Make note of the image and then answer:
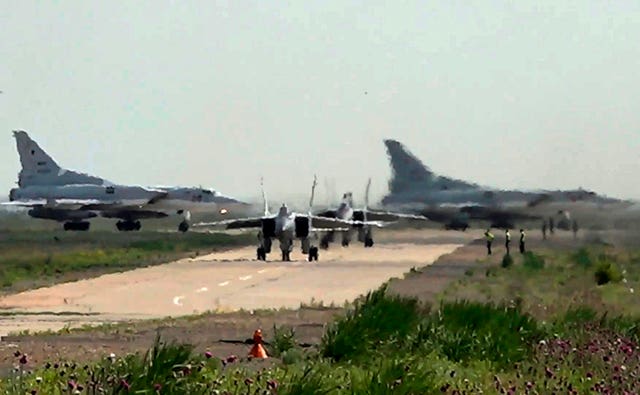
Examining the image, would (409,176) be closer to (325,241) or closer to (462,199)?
(462,199)

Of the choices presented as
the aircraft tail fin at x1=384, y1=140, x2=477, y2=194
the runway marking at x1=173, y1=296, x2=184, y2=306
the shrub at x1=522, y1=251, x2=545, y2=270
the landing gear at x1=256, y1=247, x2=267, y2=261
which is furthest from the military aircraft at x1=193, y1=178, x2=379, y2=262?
the aircraft tail fin at x1=384, y1=140, x2=477, y2=194

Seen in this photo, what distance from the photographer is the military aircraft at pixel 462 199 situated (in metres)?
106

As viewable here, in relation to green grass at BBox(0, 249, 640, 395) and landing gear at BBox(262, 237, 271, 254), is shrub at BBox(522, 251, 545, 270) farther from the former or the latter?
green grass at BBox(0, 249, 640, 395)

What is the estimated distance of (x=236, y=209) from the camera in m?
107

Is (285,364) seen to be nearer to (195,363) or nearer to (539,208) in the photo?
(195,363)

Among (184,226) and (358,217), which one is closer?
(358,217)

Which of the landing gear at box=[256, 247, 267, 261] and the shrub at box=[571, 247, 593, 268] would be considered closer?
the shrub at box=[571, 247, 593, 268]

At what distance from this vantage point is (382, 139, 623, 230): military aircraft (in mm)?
106062

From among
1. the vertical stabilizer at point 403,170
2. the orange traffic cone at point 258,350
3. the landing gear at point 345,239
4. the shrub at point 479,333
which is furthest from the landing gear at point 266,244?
the vertical stabilizer at point 403,170

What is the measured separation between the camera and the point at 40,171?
11594 centimetres

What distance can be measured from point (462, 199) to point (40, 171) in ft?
101

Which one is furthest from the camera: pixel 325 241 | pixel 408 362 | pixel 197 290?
pixel 325 241

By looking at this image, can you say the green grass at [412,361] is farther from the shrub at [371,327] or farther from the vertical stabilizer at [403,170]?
the vertical stabilizer at [403,170]

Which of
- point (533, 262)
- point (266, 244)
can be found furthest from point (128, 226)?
point (533, 262)
